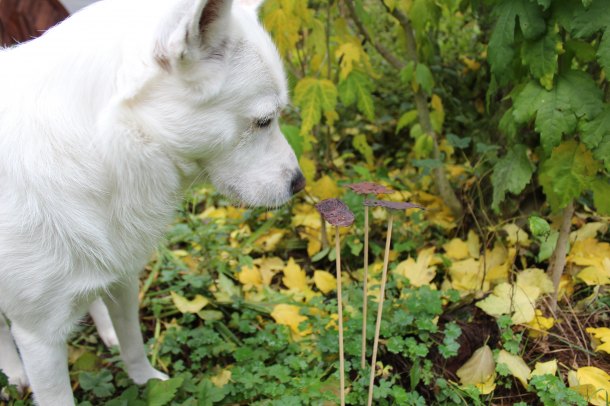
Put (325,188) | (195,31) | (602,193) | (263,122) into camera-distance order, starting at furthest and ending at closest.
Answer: (325,188)
(602,193)
(263,122)
(195,31)

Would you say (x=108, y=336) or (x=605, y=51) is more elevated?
(x=605, y=51)

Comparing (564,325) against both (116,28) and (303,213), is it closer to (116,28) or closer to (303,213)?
(303,213)

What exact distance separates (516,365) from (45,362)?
66.0 inches

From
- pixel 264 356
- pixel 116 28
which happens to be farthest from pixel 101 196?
pixel 264 356

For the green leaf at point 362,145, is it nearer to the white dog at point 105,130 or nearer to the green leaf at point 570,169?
the green leaf at point 570,169

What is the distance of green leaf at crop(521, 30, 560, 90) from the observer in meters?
1.89

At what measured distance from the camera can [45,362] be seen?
5.60 feet

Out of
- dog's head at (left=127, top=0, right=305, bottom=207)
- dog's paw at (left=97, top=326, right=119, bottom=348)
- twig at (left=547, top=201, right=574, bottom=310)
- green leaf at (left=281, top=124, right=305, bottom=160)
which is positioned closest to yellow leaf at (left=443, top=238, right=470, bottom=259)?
twig at (left=547, top=201, right=574, bottom=310)

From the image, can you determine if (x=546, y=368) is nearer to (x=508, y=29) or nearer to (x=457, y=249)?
(x=457, y=249)

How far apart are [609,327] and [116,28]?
Result: 220 centimetres

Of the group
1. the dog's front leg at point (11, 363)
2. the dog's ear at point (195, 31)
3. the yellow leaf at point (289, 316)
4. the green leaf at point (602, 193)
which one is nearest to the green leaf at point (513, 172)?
the green leaf at point (602, 193)

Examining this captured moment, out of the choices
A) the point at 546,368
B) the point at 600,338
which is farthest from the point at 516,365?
the point at 600,338

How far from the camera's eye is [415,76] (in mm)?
2715

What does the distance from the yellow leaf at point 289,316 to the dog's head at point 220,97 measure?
33.5 inches
